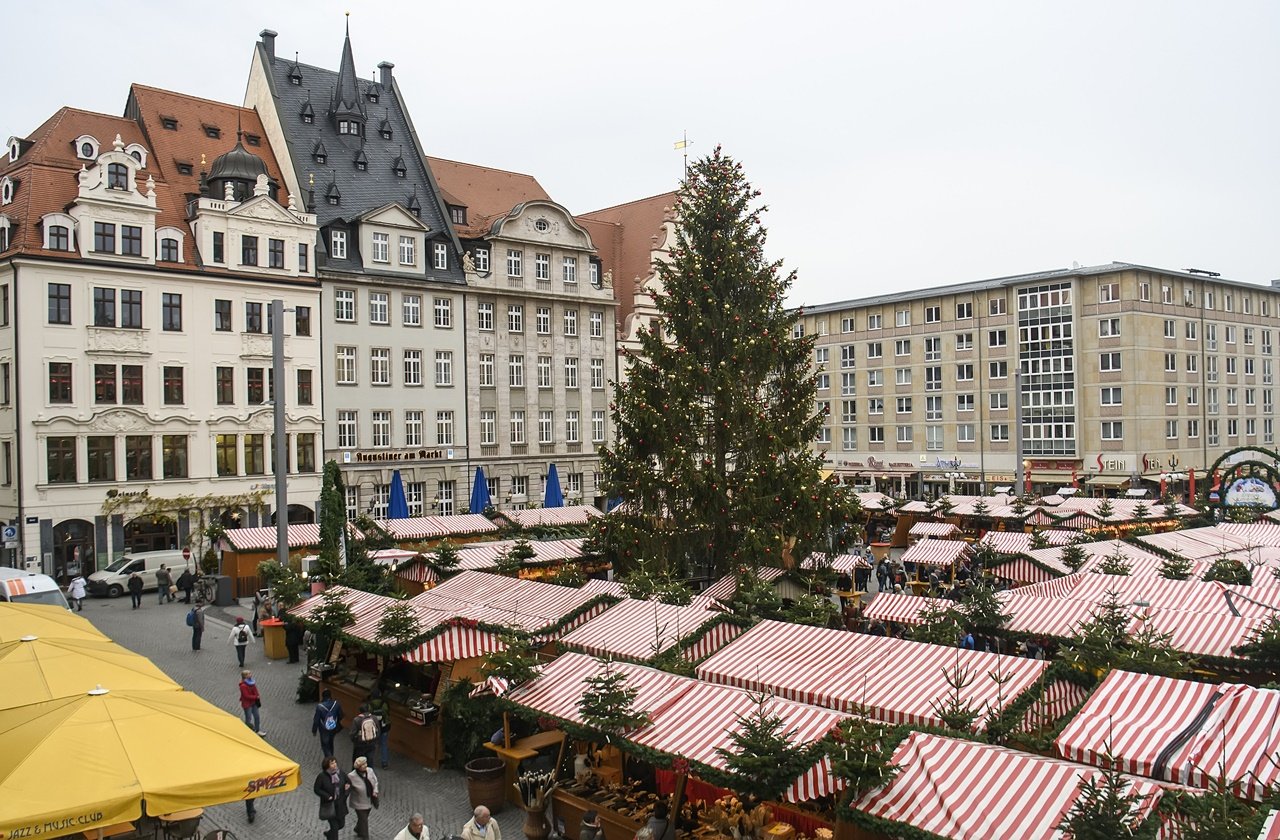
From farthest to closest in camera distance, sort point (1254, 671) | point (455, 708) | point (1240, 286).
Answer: point (1240, 286) → point (455, 708) → point (1254, 671)

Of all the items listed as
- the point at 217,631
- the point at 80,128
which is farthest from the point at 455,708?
the point at 80,128

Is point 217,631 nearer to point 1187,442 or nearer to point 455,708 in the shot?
point 455,708

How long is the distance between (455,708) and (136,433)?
31049mm

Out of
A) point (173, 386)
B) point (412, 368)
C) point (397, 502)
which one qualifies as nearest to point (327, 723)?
point (397, 502)

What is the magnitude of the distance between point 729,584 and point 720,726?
1180 centimetres

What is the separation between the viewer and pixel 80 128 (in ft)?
144

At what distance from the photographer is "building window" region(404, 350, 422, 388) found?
50.5 meters

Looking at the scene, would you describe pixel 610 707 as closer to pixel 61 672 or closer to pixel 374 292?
pixel 61 672

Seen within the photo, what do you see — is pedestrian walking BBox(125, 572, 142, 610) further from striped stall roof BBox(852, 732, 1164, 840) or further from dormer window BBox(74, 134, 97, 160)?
striped stall roof BBox(852, 732, 1164, 840)

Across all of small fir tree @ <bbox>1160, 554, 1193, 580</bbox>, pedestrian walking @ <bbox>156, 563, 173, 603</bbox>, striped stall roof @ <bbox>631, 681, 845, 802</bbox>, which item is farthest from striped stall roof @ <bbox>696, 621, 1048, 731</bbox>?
pedestrian walking @ <bbox>156, 563, 173, 603</bbox>

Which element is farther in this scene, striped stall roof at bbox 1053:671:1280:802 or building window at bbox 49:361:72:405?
building window at bbox 49:361:72:405

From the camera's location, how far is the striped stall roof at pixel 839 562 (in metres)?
26.8

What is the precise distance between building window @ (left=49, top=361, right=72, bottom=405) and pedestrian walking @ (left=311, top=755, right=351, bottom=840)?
3224 centimetres

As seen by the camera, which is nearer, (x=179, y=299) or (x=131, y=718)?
(x=131, y=718)
